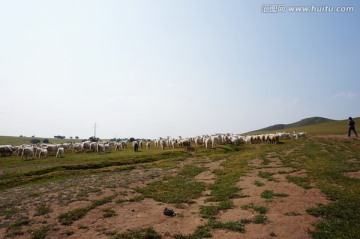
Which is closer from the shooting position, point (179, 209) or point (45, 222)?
point (45, 222)

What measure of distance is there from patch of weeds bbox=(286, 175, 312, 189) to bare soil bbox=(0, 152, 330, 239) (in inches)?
16.5

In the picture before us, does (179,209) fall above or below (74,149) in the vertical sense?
below

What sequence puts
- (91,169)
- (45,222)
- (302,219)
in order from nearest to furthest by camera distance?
(302,219) → (45,222) → (91,169)

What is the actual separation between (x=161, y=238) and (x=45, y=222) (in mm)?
7460

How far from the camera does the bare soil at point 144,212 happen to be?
13.9 metres

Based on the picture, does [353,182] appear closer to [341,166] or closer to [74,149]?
[341,166]

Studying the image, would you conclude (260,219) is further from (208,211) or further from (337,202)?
(337,202)

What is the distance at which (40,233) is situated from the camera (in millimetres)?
14438

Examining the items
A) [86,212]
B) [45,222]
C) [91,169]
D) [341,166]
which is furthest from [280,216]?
[91,169]

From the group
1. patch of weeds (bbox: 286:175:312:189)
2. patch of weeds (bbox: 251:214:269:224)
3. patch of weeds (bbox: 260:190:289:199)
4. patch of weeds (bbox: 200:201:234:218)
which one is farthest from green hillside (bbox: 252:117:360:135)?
patch of weeds (bbox: 251:214:269:224)

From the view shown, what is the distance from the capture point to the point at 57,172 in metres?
35.4

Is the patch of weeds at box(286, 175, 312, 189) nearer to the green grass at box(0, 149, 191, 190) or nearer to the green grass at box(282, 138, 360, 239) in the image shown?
the green grass at box(282, 138, 360, 239)

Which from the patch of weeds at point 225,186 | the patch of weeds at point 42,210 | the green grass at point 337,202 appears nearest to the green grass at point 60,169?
the patch of weeds at point 42,210

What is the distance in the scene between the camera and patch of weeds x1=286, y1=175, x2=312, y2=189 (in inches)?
813
